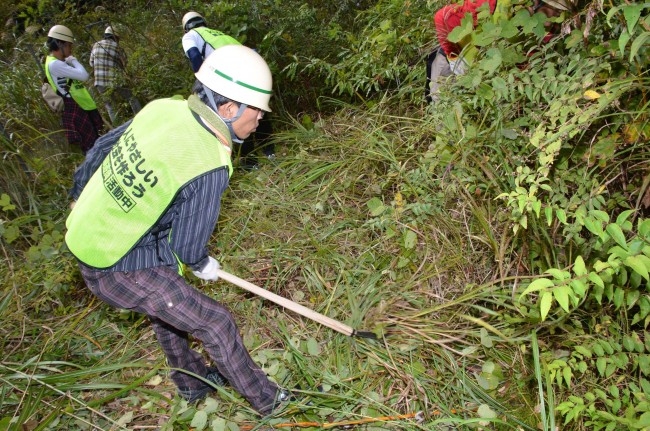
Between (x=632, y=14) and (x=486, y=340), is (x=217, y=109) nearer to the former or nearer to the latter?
(x=632, y=14)

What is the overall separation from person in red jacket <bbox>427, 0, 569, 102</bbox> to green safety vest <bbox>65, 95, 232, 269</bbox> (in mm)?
1552

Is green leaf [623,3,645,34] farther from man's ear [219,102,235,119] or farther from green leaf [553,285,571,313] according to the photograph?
man's ear [219,102,235,119]

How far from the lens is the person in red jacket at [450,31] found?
246 centimetres

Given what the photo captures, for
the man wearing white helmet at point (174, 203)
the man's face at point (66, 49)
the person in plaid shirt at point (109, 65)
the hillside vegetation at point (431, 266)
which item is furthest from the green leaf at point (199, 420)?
the man's face at point (66, 49)

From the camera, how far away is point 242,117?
1.87 m

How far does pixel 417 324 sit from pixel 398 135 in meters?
1.51

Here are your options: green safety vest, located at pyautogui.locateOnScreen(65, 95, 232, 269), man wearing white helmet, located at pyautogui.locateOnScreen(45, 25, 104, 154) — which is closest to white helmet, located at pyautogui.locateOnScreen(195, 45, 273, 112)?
green safety vest, located at pyautogui.locateOnScreen(65, 95, 232, 269)

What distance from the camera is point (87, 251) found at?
1811 millimetres

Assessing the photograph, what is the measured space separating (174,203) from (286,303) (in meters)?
0.73

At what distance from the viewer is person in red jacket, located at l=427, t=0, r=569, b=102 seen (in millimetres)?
2465

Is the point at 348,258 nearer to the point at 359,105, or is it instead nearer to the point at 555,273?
A: the point at 555,273

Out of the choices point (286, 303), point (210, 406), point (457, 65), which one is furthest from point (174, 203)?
point (457, 65)

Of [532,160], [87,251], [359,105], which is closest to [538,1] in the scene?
[532,160]

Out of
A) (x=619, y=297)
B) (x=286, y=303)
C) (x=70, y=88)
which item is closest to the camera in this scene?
(x=619, y=297)
